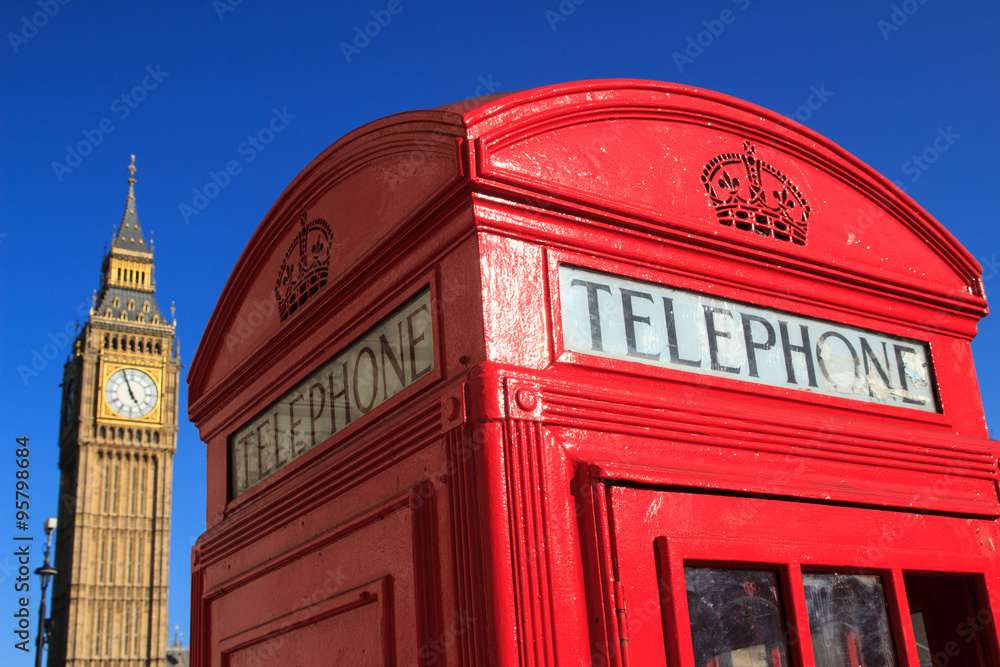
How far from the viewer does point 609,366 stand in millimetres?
2195

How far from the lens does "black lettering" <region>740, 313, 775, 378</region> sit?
2.46 meters

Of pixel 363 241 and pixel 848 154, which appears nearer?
pixel 363 241

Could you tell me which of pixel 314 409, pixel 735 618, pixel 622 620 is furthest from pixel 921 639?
pixel 314 409

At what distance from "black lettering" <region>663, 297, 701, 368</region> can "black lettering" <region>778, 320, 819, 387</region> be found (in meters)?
0.31

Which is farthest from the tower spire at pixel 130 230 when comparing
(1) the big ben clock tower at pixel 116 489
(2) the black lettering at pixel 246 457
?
(2) the black lettering at pixel 246 457

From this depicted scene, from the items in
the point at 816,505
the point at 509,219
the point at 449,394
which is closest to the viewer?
the point at 449,394

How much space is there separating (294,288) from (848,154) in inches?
68.3

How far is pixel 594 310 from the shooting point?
225 cm

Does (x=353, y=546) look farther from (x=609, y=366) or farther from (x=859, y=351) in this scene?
(x=859, y=351)

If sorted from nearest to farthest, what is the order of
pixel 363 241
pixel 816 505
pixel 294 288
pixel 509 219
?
pixel 509 219, pixel 816 505, pixel 363 241, pixel 294 288

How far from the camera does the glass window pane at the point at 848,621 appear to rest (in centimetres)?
222

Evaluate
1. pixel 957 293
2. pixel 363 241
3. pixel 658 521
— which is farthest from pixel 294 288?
pixel 957 293

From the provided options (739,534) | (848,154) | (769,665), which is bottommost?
(769,665)

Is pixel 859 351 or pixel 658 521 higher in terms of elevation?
pixel 859 351
